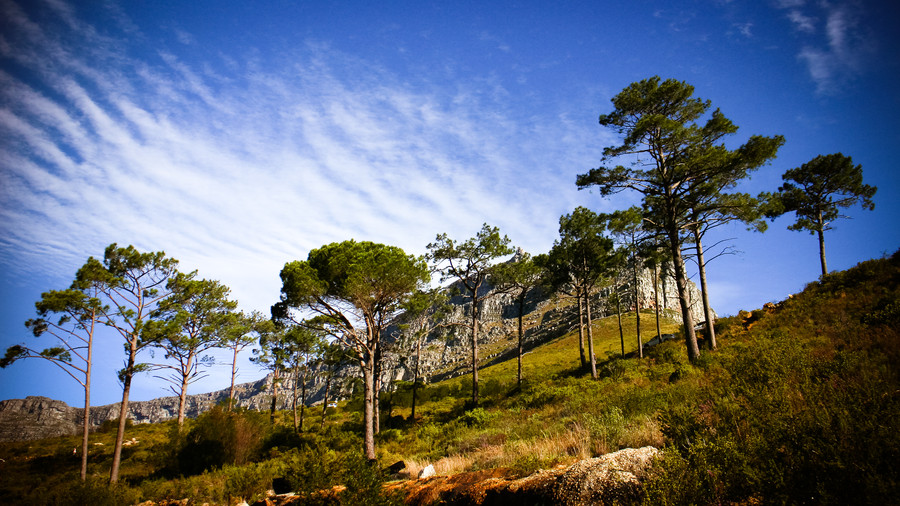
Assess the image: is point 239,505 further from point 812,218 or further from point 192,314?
point 812,218

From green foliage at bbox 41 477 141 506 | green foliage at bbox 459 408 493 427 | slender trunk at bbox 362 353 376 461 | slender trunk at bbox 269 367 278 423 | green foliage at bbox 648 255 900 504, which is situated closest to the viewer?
green foliage at bbox 648 255 900 504

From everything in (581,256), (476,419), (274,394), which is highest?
(581,256)

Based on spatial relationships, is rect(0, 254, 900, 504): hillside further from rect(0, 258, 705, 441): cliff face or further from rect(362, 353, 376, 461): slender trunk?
rect(0, 258, 705, 441): cliff face

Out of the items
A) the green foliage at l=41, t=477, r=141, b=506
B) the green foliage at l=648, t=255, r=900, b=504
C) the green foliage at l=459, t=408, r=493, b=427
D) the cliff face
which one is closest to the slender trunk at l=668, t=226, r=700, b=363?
the green foliage at l=648, t=255, r=900, b=504

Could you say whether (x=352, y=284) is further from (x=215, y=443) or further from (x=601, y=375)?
(x=601, y=375)

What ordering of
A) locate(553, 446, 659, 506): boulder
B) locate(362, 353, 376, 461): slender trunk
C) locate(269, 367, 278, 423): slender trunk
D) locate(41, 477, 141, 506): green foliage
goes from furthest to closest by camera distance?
locate(269, 367, 278, 423): slender trunk < locate(362, 353, 376, 461): slender trunk < locate(41, 477, 141, 506): green foliage < locate(553, 446, 659, 506): boulder

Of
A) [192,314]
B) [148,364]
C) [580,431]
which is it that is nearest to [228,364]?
[192,314]

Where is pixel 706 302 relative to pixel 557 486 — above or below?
above

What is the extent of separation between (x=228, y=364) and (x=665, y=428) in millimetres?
36948

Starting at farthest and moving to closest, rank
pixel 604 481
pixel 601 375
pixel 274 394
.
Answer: pixel 274 394 → pixel 601 375 → pixel 604 481

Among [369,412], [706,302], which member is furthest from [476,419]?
[706,302]

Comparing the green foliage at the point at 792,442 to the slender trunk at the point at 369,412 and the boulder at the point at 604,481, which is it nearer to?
the boulder at the point at 604,481

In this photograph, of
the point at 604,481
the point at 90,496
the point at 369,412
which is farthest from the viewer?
the point at 369,412

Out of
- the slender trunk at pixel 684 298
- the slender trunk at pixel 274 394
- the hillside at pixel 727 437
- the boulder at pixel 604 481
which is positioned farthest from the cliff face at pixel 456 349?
the boulder at pixel 604 481
